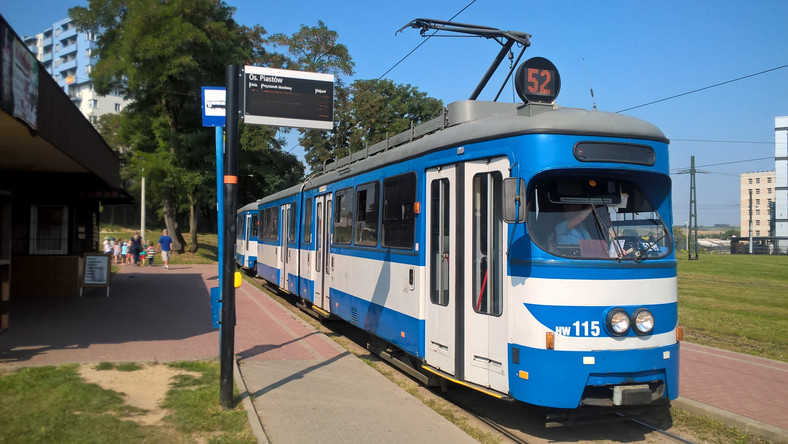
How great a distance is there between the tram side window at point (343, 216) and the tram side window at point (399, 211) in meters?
1.81

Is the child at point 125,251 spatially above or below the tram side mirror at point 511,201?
below

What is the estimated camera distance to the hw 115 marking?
18.9 feet

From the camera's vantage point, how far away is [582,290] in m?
5.81

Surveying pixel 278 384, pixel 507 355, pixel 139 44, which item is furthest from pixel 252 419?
pixel 139 44

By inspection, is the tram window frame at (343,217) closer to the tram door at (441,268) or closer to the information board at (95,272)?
the tram door at (441,268)

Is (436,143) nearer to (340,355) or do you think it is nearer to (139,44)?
(340,355)

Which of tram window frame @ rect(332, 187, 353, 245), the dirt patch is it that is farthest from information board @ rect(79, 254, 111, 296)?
the dirt patch

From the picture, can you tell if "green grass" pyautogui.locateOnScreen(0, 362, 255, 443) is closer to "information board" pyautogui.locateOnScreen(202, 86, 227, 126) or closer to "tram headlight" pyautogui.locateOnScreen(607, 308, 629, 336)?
"information board" pyautogui.locateOnScreen(202, 86, 227, 126)

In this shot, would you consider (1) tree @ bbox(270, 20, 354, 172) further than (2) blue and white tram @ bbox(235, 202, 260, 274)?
Yes

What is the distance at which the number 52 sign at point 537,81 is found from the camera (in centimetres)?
735

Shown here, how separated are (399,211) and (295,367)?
2.83m

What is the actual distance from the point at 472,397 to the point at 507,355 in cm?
218

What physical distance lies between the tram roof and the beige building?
127583 mm

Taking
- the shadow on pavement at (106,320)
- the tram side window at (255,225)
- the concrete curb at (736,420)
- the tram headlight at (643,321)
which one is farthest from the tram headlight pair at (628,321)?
the tram side window at (255,225)
